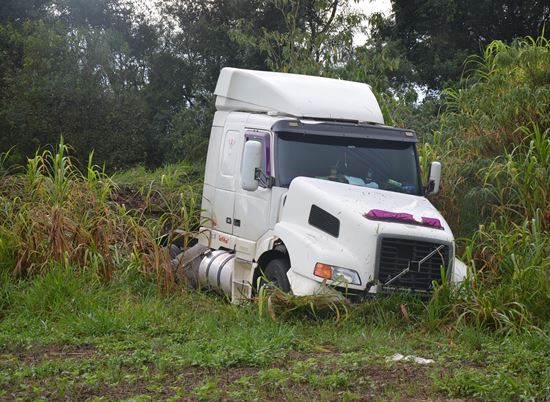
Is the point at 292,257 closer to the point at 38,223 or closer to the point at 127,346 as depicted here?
the point at 127,346

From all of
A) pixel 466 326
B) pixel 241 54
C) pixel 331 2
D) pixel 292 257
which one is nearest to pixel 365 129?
pixel 292 257

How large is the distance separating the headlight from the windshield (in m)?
1.42

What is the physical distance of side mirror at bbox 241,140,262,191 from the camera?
33.7ft

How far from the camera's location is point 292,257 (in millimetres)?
9570

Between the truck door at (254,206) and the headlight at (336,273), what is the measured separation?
1.40 meters

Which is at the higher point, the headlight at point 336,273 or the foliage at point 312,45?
the foliage at point 312,45

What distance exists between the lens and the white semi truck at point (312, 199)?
30.5 feet

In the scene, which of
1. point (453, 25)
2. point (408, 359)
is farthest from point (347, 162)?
point (453, 25)

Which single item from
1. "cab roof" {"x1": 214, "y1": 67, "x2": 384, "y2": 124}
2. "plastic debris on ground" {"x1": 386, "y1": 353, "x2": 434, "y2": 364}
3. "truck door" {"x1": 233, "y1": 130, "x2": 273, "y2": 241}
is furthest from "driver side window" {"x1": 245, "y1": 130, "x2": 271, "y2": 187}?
"plastic debris on ground" {"x1": 386, "y1": 353, "x2": 434, "y2": 364}

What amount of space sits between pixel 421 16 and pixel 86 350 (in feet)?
69.5

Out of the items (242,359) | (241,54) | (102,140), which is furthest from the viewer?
(241,54)

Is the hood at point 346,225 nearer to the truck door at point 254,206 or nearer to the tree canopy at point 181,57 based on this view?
the truck door at point 254,206

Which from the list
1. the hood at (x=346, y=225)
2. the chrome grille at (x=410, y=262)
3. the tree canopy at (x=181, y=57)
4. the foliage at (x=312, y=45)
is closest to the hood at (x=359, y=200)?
the hood at (x=346, y=225)

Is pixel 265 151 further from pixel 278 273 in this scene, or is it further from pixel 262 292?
pixel 262 292
